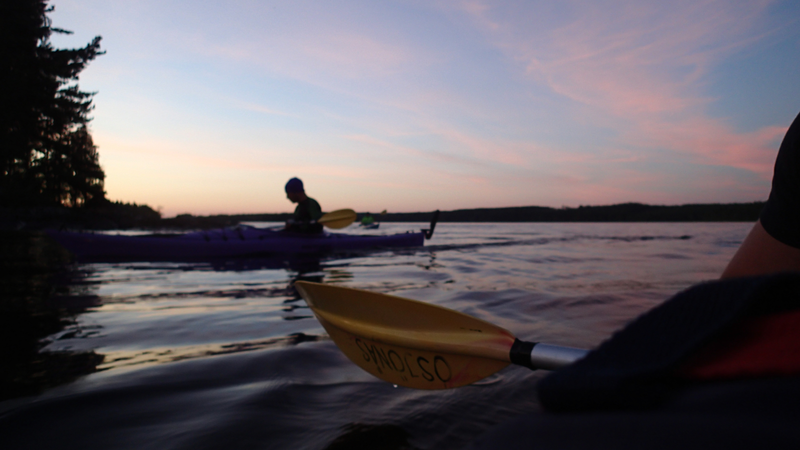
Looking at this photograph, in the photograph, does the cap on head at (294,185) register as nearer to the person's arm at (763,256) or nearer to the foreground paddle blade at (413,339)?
the foreground paddle blade at (413,339)

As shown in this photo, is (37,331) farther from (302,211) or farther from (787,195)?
(302,211)

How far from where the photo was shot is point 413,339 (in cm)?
164

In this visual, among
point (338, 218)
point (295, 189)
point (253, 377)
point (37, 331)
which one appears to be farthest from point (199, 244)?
point (253, 377)

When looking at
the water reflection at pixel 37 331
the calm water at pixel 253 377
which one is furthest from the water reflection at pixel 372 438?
the water reflection at pixel 37 331

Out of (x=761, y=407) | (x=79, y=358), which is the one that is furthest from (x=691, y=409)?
(x=79, y=358)

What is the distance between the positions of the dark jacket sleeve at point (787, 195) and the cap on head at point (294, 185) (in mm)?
9048

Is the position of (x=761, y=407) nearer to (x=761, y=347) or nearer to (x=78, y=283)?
(x=761, y=347)

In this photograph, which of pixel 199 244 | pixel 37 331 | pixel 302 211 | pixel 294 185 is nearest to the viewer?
pixel 37 331

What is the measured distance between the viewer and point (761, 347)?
1.52 feet

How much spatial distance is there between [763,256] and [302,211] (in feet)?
31.3

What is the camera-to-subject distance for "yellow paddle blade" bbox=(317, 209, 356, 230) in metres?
10.1

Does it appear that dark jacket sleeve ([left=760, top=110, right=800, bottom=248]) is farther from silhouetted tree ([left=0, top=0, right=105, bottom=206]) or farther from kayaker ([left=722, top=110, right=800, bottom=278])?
silhouetted tree ([left=0, top=0, right=105, bottom=206])

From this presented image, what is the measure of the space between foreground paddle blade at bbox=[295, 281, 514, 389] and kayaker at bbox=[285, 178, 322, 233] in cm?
770

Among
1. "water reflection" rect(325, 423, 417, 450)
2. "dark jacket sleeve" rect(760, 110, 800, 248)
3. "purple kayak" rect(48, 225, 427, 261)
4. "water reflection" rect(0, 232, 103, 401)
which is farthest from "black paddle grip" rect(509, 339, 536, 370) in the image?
"purple kayak" rect(48, 225, 427, 261)
